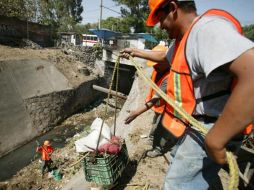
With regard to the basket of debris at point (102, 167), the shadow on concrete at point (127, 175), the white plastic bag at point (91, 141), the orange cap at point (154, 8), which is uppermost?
the orange cap at point (154, 8)

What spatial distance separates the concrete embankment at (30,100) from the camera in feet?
34.8

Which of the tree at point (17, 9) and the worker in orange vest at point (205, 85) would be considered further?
the tree at point (17, 9)

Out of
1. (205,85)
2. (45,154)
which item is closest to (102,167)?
(205,85)

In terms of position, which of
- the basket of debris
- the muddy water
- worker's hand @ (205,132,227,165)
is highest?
worker's hand @ (205,132,227,165)

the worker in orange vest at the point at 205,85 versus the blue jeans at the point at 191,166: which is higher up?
the worker in orange vest at the point at 205,85

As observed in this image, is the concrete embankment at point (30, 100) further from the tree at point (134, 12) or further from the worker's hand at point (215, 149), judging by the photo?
the tree at point (134, 12)

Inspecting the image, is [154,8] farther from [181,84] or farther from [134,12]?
[134,12]

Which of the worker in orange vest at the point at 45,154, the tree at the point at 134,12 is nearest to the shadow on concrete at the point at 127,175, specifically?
the worker in orange vest at the point at 45,154

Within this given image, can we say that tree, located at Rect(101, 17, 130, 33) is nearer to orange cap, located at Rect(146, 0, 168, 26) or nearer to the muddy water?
the muddy water

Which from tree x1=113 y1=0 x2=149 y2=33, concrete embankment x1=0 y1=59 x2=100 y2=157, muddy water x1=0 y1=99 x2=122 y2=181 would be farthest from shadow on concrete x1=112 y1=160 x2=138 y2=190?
tree x1=113 y1=0 x2=149 y2=33

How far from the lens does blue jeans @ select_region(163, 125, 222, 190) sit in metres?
1.79

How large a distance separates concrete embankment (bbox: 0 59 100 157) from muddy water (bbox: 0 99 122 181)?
0.32 meters

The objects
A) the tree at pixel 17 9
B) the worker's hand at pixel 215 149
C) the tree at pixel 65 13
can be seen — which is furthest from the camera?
the tree at pixel 65 13

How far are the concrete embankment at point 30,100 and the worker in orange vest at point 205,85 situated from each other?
986cm
